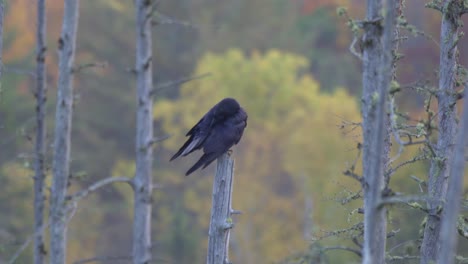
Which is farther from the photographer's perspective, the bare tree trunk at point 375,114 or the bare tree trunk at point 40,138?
the bare tree trunk at point 40,138

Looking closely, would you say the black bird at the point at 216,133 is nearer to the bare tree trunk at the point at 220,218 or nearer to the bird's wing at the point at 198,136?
the bird's wing at the point at 198,136

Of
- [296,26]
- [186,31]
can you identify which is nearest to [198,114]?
[186,31]

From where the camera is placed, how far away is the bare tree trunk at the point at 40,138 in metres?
9.62

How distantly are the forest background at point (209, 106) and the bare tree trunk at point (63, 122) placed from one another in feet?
76.7

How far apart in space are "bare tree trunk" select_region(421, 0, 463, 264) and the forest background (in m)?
19.6

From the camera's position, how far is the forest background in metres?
37.5

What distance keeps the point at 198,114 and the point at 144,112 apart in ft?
116

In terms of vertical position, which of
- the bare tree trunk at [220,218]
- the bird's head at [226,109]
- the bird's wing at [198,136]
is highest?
the bird's head at [226,109]

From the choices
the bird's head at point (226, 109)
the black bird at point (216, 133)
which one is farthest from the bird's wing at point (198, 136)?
the bird's head at point (226, 109)

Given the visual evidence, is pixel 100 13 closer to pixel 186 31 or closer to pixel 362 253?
pixel 186 31

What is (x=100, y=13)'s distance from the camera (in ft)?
162

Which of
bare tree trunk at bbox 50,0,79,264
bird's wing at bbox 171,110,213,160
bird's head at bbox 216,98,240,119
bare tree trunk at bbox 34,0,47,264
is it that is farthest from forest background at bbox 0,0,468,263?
bare tree trunk at bbox 50,0,79,264

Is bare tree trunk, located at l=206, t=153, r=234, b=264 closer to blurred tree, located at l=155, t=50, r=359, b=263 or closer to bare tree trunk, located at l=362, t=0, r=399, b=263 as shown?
bare tree trunk, located at l=362, t=0, r=399, b=263

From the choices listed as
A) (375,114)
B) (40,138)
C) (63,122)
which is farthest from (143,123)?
(375,114)
